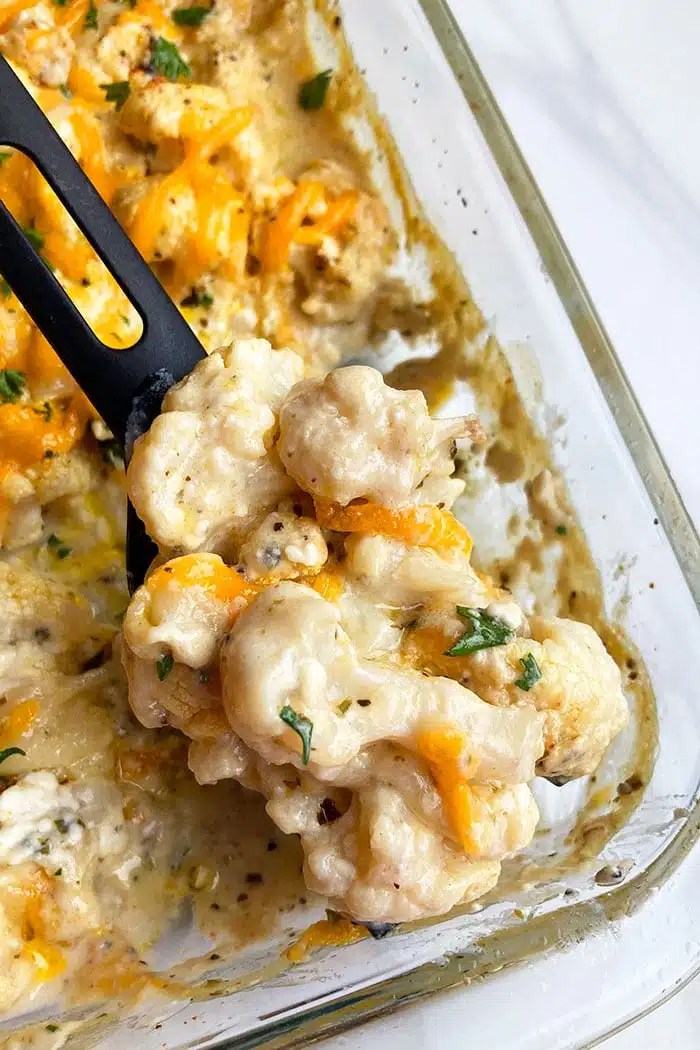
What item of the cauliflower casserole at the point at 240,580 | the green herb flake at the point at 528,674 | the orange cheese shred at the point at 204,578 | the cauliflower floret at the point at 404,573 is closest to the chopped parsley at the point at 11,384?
the cauliflower casserole at the point at 240,580

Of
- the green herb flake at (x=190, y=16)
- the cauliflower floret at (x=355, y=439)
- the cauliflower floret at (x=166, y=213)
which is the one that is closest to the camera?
the cauliflower floret at (x=355, y=439)

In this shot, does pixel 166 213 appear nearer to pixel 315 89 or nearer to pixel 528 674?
pixel 315 89

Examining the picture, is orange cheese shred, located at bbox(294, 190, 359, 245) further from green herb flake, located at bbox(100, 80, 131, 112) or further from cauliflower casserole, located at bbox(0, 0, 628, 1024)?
green herb flake, located at bbox(100, 80, 131, 112)

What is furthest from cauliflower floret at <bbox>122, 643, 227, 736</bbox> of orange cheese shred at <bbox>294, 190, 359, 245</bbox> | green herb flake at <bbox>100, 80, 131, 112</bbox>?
green herb flake at <bbox>100, 80, 131, 112</bbox>

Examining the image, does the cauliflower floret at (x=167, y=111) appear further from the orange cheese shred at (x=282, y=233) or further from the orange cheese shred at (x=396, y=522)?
the orange cheese shred at (x=396, y=522)

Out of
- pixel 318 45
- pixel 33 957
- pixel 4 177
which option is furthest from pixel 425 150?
pixel 33 957

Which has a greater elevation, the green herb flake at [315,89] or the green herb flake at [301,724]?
the green herb flake at [315,89]
